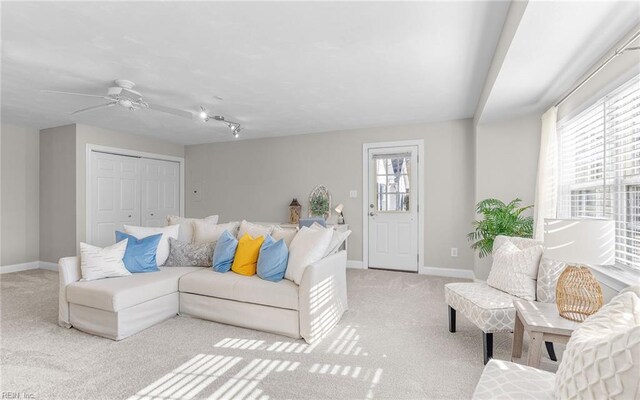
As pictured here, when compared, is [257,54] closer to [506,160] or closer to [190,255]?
[190,255]

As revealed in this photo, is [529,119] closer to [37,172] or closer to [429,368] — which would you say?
[429,368]

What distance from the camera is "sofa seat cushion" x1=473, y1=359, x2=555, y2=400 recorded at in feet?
3.98

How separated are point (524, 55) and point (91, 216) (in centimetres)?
581

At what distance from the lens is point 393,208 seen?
17.0 ft

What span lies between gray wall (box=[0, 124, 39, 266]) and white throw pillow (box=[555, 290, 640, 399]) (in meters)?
6.75

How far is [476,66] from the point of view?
2.86m

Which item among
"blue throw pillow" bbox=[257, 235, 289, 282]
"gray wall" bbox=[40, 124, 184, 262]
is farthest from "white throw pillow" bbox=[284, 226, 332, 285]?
"gray wall" bbox=[40, 124, 184, 262]

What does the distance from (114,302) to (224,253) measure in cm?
96

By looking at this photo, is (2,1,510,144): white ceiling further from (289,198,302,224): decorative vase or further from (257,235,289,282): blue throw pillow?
(289,198,302,224): decorative vase

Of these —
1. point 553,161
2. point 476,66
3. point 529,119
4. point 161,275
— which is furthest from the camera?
point 529,119

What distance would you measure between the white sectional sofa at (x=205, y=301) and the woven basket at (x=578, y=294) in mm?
1617

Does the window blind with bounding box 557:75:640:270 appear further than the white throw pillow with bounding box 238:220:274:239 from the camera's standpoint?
No

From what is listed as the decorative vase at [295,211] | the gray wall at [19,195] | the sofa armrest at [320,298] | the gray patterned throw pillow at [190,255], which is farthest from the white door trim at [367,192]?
the gray wall at [19,195]

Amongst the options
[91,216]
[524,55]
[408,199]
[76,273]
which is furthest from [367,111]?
[91,216]
